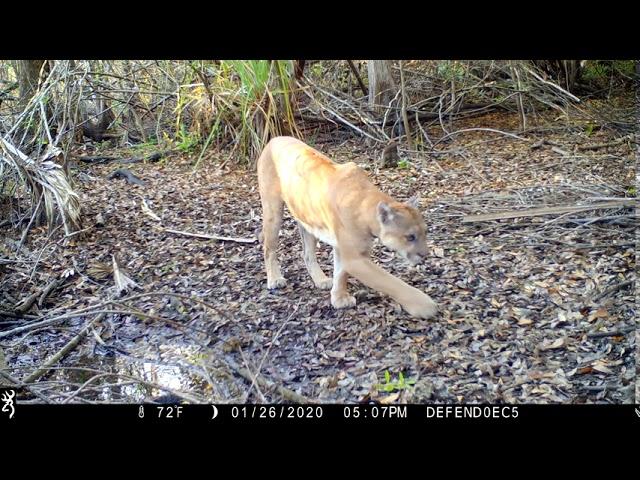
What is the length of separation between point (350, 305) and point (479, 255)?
150 centimetres

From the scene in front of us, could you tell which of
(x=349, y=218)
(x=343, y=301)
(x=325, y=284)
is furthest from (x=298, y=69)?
(x=343, y=301)

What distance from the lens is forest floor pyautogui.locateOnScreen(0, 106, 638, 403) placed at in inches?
161

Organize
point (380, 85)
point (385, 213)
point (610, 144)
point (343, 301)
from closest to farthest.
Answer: point (385, 213) → point (343, 301) → point (610, 144) → point (380, 85)

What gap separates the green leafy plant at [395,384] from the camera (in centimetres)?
398

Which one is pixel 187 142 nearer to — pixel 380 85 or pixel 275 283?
pixel 380 85

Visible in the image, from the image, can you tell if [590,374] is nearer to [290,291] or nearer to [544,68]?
[290,291]

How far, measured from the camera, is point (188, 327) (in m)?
5.25

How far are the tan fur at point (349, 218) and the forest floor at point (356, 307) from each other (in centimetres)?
27

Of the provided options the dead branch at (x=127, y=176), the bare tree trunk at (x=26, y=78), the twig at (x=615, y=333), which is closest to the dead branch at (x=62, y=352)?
the twig at (x=615, y=333)

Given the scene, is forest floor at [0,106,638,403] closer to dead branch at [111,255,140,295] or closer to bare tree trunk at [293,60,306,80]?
dead branch at [111,255,140,295]

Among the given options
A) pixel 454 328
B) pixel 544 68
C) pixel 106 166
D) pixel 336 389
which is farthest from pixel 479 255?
pixel 106 166

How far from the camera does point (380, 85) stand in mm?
9656

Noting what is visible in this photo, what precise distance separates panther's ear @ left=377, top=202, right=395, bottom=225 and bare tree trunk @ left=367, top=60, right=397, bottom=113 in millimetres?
5304

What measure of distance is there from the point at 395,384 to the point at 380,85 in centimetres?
677
